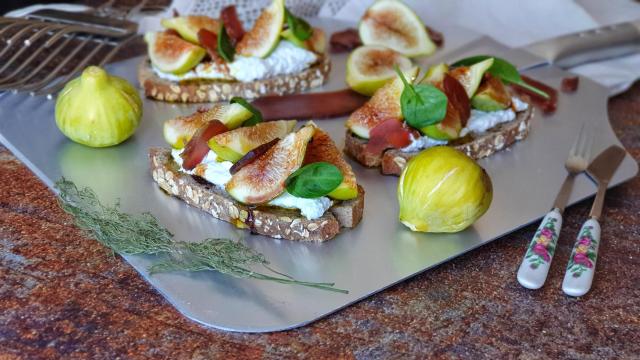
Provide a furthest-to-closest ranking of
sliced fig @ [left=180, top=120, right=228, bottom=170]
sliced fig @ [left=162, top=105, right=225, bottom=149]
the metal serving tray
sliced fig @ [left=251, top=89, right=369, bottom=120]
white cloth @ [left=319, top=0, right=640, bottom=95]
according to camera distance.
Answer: white cloth @ [left=319, top=0, right=640, bottom=95], sliced fig @ [left=251, top=89, right=369, bottom=120], sliced fig @ [left=162, top=105, right=225, bottom=149], sliced fig @ [left=180, top=120, right=228, bottom=170], the metal serving tray

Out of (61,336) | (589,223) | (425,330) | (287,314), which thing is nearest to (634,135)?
(589,223)

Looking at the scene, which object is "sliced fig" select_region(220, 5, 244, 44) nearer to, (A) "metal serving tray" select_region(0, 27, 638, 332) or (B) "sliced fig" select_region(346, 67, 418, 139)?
(A) "metal serving tray" select_region(0, 27, 638, 332)

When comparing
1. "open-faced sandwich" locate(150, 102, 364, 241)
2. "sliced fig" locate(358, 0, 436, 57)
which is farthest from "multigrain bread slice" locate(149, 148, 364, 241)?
"sliced fig" locate(358, 0, 436, 57)

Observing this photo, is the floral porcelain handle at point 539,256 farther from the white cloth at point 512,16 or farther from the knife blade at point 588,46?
the white cloth at point 512,16

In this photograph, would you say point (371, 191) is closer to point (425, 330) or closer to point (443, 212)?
point (443, 212)

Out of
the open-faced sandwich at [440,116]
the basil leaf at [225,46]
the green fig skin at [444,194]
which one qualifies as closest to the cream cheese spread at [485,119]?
the open-faced sandwich at [440,116]

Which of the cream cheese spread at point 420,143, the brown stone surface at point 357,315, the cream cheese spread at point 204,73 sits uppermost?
the brown stone surface at point 357,315
